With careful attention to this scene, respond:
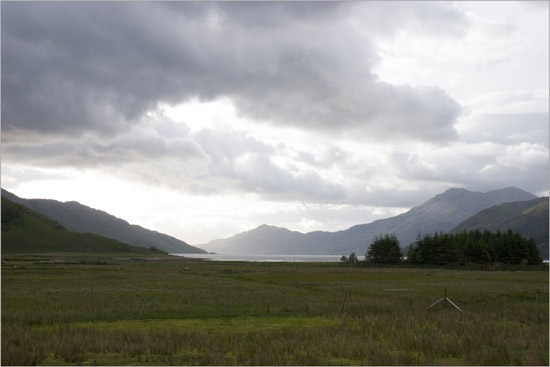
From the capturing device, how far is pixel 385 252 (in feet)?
516

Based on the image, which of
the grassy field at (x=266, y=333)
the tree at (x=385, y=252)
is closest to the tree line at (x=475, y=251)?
the tree at (x=385, y=252)

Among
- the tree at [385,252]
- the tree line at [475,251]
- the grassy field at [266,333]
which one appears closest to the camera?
the grassy field at [266,333]

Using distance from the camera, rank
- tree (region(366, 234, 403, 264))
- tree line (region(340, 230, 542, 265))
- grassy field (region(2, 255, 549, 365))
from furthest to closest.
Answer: tree (region(366, 234, 403, 264))
tree line (region(340, 230, 542, 265))
grassy field (region(2, 255, 549, 365))

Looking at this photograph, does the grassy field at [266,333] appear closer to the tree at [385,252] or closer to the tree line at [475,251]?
the tree line at [475,251]

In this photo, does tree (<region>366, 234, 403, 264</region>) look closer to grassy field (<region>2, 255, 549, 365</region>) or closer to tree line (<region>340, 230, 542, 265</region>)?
tree line (<region>340, 230, 542, 265</region>)

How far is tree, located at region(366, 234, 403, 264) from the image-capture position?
154750 mm

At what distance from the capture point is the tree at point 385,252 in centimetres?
15475

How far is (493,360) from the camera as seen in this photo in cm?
2053

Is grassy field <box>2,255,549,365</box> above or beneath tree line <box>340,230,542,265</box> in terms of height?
beneath

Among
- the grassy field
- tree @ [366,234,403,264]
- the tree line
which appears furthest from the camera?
tree @ [366,234,403,264]

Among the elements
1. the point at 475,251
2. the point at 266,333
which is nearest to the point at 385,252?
the point at 475,251

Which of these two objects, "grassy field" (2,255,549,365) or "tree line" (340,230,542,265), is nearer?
"grassy field" (2,255,549,365)

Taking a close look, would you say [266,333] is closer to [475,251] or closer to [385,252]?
[475,251]

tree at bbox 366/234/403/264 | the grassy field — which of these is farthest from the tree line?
the grassy field
